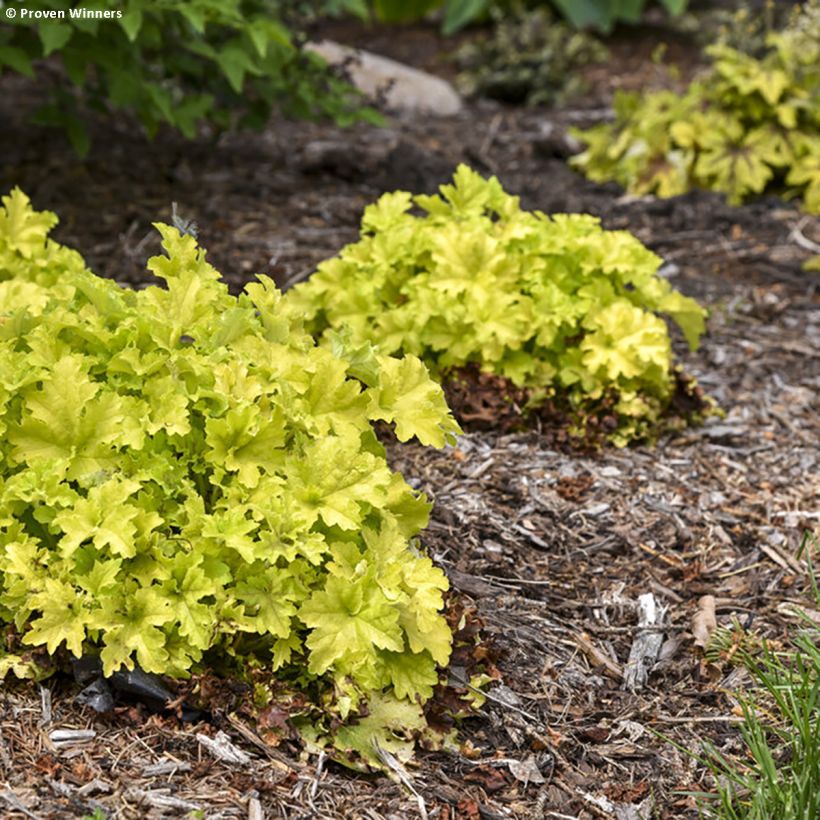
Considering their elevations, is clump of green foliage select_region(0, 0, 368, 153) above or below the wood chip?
above

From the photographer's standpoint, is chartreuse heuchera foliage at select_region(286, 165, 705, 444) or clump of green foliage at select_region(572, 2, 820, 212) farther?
clump of green foliage at select_region(572, 2, 820, 212)

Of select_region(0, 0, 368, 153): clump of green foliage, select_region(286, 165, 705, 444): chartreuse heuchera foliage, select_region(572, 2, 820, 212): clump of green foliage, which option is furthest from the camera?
select_region(572, 2, 820, 212): clump of green foliage

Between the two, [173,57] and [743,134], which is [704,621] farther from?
[743,134]

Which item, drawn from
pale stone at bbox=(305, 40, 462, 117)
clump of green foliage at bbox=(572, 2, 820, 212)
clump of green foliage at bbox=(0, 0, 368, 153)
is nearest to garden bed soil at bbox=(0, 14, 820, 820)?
clump of green foliage at bbox=(572, 2, 820, 212)

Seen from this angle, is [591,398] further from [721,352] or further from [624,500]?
[721,352]

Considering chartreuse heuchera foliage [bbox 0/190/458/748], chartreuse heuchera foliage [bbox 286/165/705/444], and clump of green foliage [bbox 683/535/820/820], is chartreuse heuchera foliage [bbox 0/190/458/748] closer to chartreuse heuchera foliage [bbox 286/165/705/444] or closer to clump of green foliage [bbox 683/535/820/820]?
clump of green foliage [bbox 683/535/820/820]

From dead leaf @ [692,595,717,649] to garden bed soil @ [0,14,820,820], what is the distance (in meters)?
0.03

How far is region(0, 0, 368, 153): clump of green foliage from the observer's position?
4199 millimetres

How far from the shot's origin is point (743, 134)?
609 centimetres

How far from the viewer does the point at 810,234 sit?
18.4 ft

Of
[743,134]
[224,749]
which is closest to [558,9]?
[743,134]

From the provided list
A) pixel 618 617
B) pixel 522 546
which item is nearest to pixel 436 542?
pixel 522 546

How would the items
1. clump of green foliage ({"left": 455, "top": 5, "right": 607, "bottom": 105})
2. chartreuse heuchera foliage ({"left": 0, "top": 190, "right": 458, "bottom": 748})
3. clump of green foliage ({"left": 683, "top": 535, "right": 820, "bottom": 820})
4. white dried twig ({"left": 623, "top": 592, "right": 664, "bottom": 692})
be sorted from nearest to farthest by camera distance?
clump of green foliage ({"left": 683, "top": 535, "right": 820, "bottom": 820})
chartreuse heuchera foliage ({"left": 0, "top": 190, "right": 458, "bottom": 748})
white dried twig ({"left": 623, "top": 592, "right": 664, "bottom": 692})
clump of green foliage ({"left": 455, "top": 5, "right": 607, "bottom": 105})

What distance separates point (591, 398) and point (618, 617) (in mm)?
930
